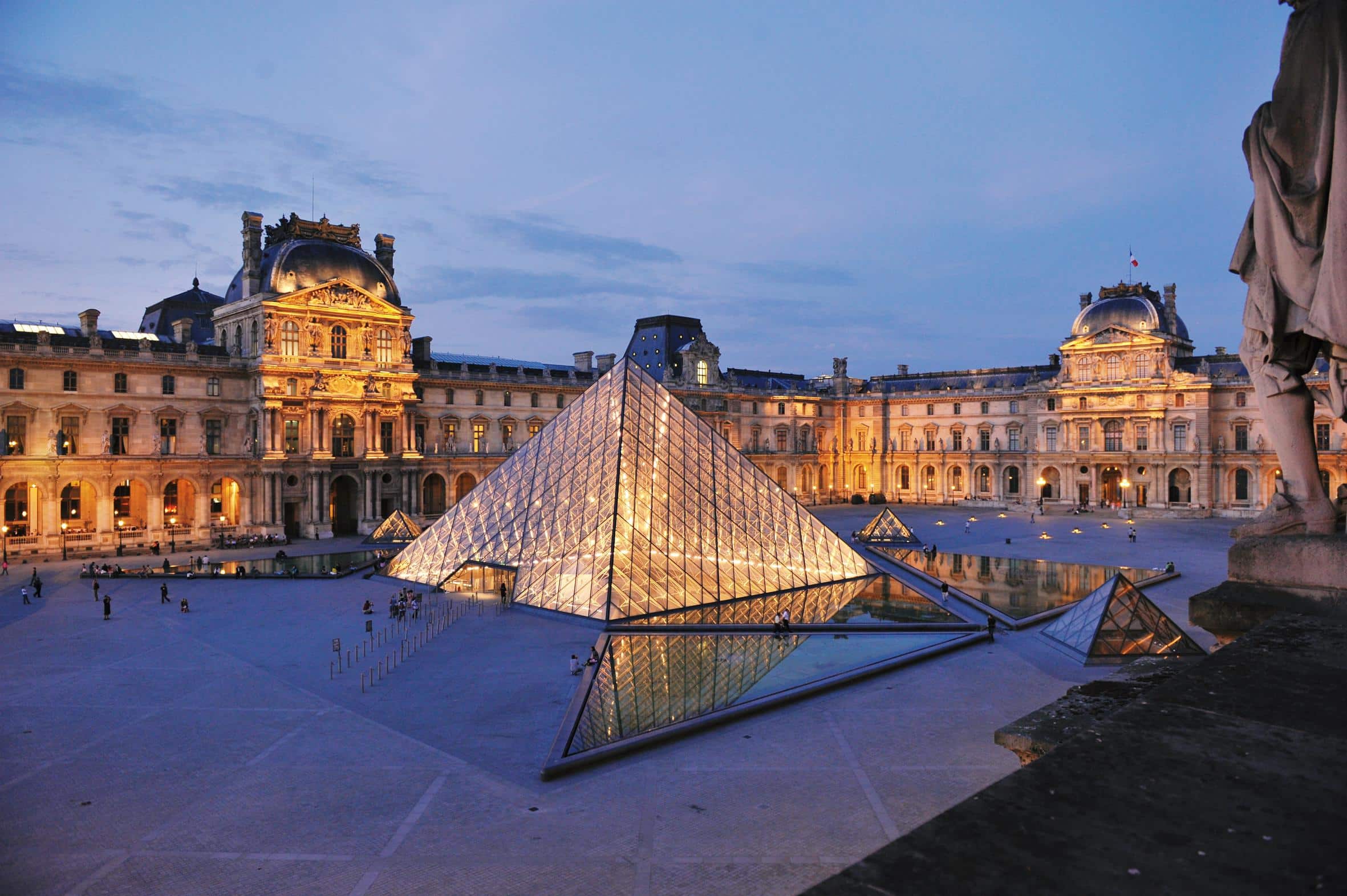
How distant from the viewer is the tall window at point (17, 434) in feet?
118

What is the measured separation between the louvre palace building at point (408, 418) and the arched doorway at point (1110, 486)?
175 millimetres

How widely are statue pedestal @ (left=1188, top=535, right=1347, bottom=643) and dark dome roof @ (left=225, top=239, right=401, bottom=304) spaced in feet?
139

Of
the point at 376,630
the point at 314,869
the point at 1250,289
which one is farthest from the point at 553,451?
the point at 1250,289

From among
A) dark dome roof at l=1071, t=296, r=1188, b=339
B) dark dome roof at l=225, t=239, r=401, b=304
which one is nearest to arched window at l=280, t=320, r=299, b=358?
dark dome roof at l=225, t=239, r=401, b=304

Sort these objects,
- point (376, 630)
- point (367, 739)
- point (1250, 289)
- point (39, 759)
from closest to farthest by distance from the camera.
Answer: point (1250, 289), point (39, 759), point (367, 739), point (376, 630)

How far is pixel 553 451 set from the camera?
30.7 m

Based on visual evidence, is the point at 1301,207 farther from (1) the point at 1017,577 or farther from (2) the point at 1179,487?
(2) the point at 1179,487

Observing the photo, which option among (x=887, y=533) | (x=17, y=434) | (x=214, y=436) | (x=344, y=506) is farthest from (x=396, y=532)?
(x=887, y=533)

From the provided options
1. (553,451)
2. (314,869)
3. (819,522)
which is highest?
(553,451)

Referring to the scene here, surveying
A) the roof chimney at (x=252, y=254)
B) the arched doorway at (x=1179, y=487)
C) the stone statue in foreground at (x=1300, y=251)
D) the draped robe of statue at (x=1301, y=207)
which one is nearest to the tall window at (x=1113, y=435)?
the arched doorway at (x=1179, y=487)

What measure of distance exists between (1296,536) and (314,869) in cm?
942

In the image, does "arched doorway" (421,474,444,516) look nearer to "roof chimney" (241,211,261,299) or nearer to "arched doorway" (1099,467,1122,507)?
"roof chimney" (241,211,261,299)

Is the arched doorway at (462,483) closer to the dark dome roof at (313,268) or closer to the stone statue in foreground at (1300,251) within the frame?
the dark dome roof at (313,268)

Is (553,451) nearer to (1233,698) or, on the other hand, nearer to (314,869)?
(314,869)
